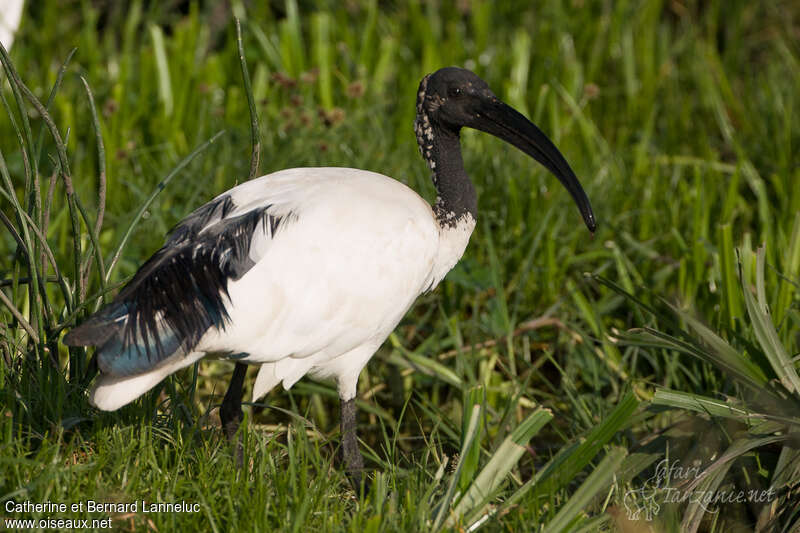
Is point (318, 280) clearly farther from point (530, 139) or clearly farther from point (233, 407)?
point (530, 139)

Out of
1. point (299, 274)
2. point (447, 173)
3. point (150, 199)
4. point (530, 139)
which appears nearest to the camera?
point (299, 274)

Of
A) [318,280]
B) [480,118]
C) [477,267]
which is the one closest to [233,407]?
[318,280]

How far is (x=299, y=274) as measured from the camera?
2445mm

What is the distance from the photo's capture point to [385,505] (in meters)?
2.30

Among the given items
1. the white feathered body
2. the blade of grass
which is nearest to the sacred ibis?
the white feathered body

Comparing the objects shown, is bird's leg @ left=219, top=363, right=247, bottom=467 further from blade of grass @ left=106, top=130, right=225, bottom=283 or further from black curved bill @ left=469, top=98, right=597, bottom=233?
black curved bill @ left=469, top=98, right=597, bottom=233

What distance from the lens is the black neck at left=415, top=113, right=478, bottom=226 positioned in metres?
2.86

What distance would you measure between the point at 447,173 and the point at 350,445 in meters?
0.87

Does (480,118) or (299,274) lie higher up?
(480,118)

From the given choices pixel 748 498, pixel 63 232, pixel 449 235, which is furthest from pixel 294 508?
pixel 63 232

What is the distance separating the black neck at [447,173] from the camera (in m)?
2.86

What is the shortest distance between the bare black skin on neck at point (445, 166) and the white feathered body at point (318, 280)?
0.14 m

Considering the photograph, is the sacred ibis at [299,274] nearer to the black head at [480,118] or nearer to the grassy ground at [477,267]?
the black head at [480,118]

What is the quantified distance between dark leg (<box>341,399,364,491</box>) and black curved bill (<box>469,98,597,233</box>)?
877mm
